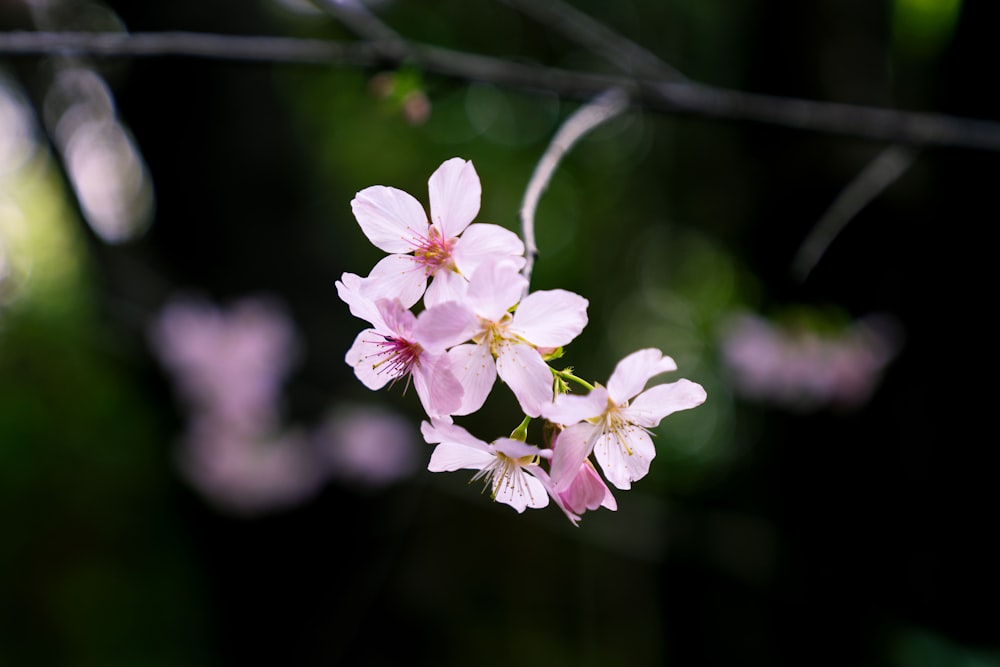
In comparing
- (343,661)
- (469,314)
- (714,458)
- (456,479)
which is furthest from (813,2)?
(714,458)

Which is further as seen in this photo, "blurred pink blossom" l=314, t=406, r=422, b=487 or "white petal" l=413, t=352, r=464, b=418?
"blurred pink blossom" l=314, t=406, r=422, b=487

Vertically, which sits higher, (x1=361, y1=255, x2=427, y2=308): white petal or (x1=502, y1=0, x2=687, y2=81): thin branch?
(x1=502, y1=0, x2=687, y2=81): thin branch

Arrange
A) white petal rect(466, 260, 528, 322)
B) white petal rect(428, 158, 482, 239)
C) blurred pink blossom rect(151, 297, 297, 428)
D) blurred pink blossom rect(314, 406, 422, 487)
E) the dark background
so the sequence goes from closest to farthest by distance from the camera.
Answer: white petal rect(466, 260, 528, 322) → white petal rect(428, 158, 482, 239) → the dark background → blurred pink blossom rect(151, 297, 297, 428) → blurred pink blossom rect(314, 406, 422, 487)

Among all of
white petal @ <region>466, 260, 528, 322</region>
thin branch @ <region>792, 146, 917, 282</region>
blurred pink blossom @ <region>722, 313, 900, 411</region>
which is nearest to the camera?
white petal @ <region>466, 260, 528, 322</region>

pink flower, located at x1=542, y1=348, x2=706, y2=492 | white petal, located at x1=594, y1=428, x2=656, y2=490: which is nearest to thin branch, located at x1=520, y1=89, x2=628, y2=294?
pink flower, located at x1=542, y1=348, x2=706, y2=492

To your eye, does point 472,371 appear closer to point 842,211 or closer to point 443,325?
point 443,325

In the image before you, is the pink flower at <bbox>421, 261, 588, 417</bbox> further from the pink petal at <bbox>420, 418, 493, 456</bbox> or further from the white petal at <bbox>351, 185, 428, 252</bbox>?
the white petal at <bbox>351, 185, 428, 252</bbox>

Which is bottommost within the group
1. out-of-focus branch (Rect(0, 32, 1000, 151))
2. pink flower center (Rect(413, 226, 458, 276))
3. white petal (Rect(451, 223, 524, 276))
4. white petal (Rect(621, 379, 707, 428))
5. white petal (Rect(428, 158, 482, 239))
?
white petal (Rect(621, 379, 707, 428))
